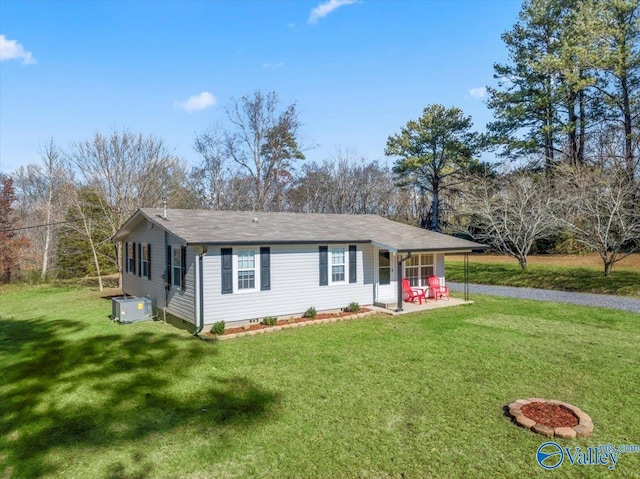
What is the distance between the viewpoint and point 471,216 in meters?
28.4

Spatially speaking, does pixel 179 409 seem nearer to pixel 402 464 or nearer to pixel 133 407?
pixel 133 407

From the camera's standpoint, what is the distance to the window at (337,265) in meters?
12.5

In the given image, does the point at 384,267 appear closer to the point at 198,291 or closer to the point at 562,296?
the point at 198,291

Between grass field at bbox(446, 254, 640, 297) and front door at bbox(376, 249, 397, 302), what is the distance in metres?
8.81

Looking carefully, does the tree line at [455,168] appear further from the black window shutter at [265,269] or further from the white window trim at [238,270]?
the black window shutter at [265,269]

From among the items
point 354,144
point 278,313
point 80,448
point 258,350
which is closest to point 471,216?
point 354,144

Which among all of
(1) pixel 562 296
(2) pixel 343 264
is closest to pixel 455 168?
(1) pixel 562 296

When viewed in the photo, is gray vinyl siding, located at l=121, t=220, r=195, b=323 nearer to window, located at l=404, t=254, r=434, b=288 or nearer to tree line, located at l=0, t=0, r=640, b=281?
tree line, located at l=0, t=0, r=640, b=281

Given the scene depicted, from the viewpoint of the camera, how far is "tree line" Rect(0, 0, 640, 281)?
20.1 meters

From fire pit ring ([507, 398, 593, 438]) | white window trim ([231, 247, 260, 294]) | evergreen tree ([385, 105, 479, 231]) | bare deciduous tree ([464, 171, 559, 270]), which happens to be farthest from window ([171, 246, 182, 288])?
evergreen tree ([385, 105, 479, 231])

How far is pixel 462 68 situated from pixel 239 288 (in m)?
13.8

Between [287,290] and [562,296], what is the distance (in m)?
11.6
